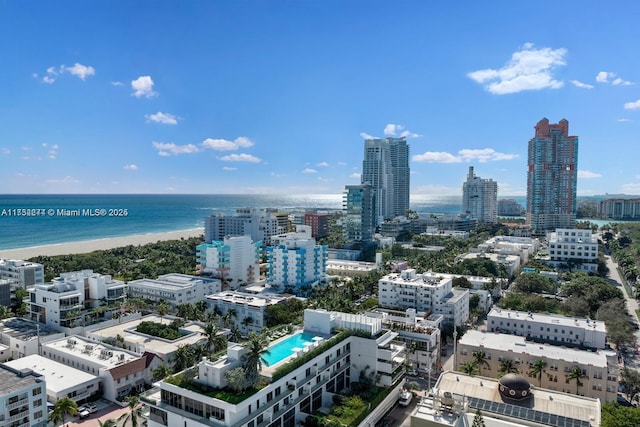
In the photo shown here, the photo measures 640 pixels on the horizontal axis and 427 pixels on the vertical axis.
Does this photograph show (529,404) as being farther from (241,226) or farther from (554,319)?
(241,226)

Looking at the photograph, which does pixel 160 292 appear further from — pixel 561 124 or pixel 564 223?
pixel 561 124

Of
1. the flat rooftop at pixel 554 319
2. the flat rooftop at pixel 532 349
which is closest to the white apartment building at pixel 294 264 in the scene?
the flat rooftop at pixel 554 319

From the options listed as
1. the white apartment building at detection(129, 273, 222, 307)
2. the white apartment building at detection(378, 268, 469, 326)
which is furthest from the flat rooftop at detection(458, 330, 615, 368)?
the white apartment building at detection(129, 273, 222, 307)

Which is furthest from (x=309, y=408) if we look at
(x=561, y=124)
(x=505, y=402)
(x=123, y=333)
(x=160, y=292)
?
(x=561, y=124)

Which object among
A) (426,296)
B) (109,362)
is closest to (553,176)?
(426,296)

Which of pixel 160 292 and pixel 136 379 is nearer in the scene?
pixel 136 379
